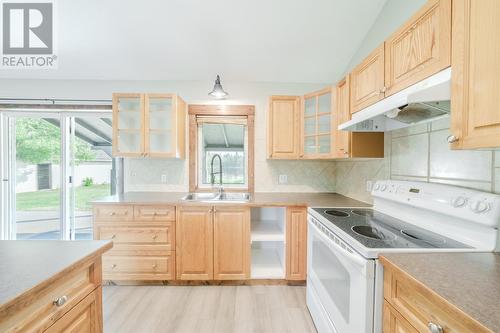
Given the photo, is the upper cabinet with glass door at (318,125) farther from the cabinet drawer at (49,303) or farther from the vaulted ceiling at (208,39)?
the cabinet drawer at (49,303)

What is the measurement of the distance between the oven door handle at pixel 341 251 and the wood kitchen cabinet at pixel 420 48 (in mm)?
946

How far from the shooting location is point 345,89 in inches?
75.4

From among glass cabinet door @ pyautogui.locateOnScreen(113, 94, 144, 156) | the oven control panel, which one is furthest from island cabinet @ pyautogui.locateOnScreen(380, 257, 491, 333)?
glass cabinet door @ pyautogui.locateOnScreen(113, 94, 144, 156)

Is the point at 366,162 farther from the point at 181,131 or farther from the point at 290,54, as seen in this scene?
the point at 181,131

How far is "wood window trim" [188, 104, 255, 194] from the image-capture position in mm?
2773

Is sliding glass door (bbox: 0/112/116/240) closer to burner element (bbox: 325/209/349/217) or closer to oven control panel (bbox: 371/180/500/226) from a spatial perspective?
burner element (bbox: 325/209/349/217)

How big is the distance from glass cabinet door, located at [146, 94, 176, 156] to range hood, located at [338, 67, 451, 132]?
1809 mm

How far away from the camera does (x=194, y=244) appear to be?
7.18ft

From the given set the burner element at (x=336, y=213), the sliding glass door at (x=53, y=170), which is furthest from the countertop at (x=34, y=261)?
the sliding glass door at (x=53, y=170)

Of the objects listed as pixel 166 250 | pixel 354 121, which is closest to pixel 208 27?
pixel 354 121

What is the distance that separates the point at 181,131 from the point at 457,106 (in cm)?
242

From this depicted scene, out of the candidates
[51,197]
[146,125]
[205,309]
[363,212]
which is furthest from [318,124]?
[51,197]

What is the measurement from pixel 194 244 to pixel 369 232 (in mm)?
1610

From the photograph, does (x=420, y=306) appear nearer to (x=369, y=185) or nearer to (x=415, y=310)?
(x=415, y=310)
